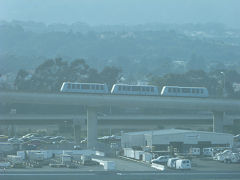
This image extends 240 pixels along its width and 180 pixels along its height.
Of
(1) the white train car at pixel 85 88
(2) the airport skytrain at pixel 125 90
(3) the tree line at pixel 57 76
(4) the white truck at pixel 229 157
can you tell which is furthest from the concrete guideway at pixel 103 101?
(3) the tree line at pixel 57 76

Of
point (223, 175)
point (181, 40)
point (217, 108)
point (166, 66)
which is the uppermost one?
point (181, 40)

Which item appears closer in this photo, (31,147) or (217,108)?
(31,147)

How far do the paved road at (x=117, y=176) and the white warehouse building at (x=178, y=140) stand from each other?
11.3 m

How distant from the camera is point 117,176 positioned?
70.8ft

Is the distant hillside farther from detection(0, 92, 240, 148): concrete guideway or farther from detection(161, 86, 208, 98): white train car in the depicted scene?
detection(0, 92, 240, 148): concrete guideway

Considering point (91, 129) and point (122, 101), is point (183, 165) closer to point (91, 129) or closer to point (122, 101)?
point (91, 129)

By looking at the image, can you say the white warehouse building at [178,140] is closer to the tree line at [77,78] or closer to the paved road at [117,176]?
the paved road at [117,176]

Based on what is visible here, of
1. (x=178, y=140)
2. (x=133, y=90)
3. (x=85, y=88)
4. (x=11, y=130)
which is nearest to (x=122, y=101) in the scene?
(x=133, y=90)

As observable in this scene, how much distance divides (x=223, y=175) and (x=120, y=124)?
97.6 ft

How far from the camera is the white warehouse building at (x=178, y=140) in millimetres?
34562

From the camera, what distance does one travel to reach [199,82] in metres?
76.6

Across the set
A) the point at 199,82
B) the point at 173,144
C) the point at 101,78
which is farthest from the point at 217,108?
the point at 199,82

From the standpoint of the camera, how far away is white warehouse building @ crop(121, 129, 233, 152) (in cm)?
3456

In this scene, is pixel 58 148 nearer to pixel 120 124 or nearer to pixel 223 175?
pixel 223 175
